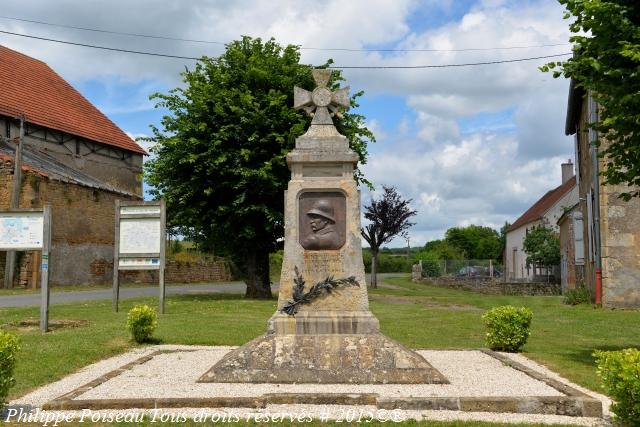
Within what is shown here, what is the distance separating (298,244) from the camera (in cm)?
833

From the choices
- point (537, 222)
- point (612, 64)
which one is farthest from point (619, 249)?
point (537, 222)

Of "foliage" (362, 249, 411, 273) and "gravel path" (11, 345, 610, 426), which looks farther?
"foliage" (362, 249, 411, 273)

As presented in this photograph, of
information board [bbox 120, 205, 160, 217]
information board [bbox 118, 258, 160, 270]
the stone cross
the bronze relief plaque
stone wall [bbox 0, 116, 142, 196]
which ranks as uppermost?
stone wall [bbox 0, 116, 142, 196]

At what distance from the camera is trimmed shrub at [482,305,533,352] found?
10305 millimetres

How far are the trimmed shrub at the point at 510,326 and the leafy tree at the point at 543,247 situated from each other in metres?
28.4

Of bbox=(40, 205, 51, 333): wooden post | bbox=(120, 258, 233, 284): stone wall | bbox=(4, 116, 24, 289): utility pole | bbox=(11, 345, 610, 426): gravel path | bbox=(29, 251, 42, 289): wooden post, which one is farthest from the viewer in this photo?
bbox=(120, 258, 233, 284): stone wall

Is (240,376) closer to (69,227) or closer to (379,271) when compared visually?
(69,227)

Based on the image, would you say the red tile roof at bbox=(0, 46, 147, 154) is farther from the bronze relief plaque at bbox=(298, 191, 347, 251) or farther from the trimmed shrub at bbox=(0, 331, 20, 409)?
the trimmed shrub at bbox=(0, 331, 20, 409)

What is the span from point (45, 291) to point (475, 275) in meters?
36.7

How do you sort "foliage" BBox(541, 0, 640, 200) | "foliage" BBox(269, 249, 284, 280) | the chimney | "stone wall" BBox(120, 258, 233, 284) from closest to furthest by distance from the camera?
"foliage" BBox(541, 0, 640, 200)
"stone wall" BBox(120, 258, 233, 284)
"foliage" BBox(269, 249, 284, 280)
the chimney

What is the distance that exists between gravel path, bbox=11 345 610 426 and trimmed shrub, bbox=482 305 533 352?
0.66 metres

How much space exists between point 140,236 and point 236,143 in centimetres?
590

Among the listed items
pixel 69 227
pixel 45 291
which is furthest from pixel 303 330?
pixel 69 227

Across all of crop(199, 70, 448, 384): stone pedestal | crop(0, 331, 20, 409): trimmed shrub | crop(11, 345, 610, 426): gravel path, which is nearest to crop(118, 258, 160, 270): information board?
crop(11, 345, 610, 426): gravel path
